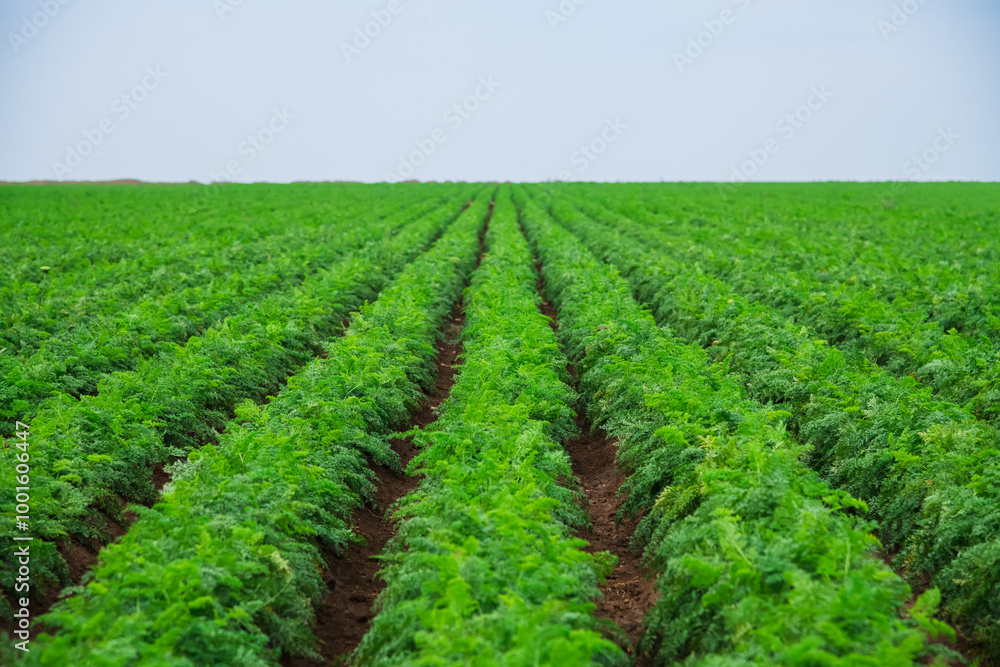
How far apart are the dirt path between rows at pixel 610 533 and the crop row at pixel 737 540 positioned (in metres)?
0.29

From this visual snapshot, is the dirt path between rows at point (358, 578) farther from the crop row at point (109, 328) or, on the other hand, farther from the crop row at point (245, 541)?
the crop row at point (109, 328)

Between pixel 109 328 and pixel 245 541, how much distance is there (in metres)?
8.56

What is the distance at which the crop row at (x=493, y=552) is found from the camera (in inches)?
183

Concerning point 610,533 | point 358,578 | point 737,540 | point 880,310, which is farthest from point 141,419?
point 880,310

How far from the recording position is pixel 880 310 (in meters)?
13.7

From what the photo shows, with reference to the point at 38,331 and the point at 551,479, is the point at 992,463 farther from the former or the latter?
the point at 38,331

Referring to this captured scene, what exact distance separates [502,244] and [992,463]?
1872cm

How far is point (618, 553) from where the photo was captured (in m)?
7.91

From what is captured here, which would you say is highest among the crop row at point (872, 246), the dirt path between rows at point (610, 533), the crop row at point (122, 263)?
the crop row at point (122, 263)

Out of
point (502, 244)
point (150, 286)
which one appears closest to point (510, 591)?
point (150, 286)

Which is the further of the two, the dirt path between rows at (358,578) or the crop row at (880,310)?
the crop row at (880,310)

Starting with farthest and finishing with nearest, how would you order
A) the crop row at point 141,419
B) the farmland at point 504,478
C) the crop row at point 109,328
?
the crop row at point 109,328
the crop row at point 141,419
the farmland at point 504,478

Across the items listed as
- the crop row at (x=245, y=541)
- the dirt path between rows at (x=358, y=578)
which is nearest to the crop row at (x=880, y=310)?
the dirt path between rows at (x=358, y=578)

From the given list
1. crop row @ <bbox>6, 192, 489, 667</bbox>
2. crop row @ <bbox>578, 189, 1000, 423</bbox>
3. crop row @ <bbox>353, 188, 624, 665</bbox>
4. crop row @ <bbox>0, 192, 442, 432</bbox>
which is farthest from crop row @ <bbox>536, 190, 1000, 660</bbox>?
crop row @ <bbox>0, 192, 442, 432</bbox>
